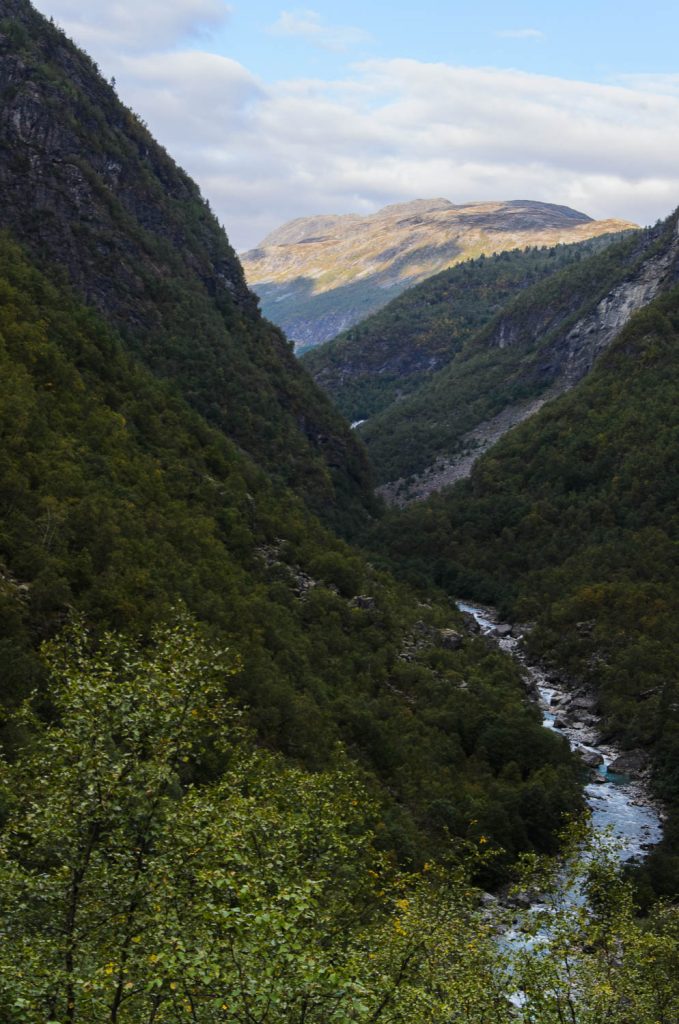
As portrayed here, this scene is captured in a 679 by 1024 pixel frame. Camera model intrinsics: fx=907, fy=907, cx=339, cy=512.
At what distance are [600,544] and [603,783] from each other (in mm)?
70018

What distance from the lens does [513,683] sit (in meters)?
110

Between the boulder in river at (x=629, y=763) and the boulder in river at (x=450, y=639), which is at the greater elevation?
the boulder in river at (x=450, y=639)

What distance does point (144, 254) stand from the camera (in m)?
147

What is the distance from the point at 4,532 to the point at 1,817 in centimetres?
3363

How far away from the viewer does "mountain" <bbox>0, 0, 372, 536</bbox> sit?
129 m

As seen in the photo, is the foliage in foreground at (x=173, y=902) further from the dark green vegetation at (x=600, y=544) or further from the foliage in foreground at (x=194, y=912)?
the dark green vegetation at (x=600, y=544)

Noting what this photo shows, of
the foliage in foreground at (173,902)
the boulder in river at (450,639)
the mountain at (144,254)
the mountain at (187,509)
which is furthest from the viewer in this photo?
the mountain at (144,254)

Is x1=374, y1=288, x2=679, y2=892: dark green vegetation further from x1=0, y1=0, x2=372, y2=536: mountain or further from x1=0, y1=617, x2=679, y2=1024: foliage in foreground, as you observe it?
x1=0, y1=617, x2=679, y2=1024: foliage in foreground

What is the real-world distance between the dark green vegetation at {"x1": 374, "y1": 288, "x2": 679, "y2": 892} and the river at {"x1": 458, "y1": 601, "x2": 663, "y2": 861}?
2.48 m

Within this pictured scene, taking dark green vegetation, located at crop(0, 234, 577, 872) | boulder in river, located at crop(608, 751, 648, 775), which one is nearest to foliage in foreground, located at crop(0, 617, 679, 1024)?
dark green vegetation, located at crop(0, 234, 577, 872)

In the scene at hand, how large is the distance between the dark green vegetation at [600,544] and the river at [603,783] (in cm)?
248

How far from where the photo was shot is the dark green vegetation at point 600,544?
113 m

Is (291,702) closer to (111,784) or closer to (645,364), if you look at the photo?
Result: (111,784)

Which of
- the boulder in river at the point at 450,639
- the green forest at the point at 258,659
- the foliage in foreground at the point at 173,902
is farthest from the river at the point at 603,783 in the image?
the foliage in foreground at the point at 173,902
